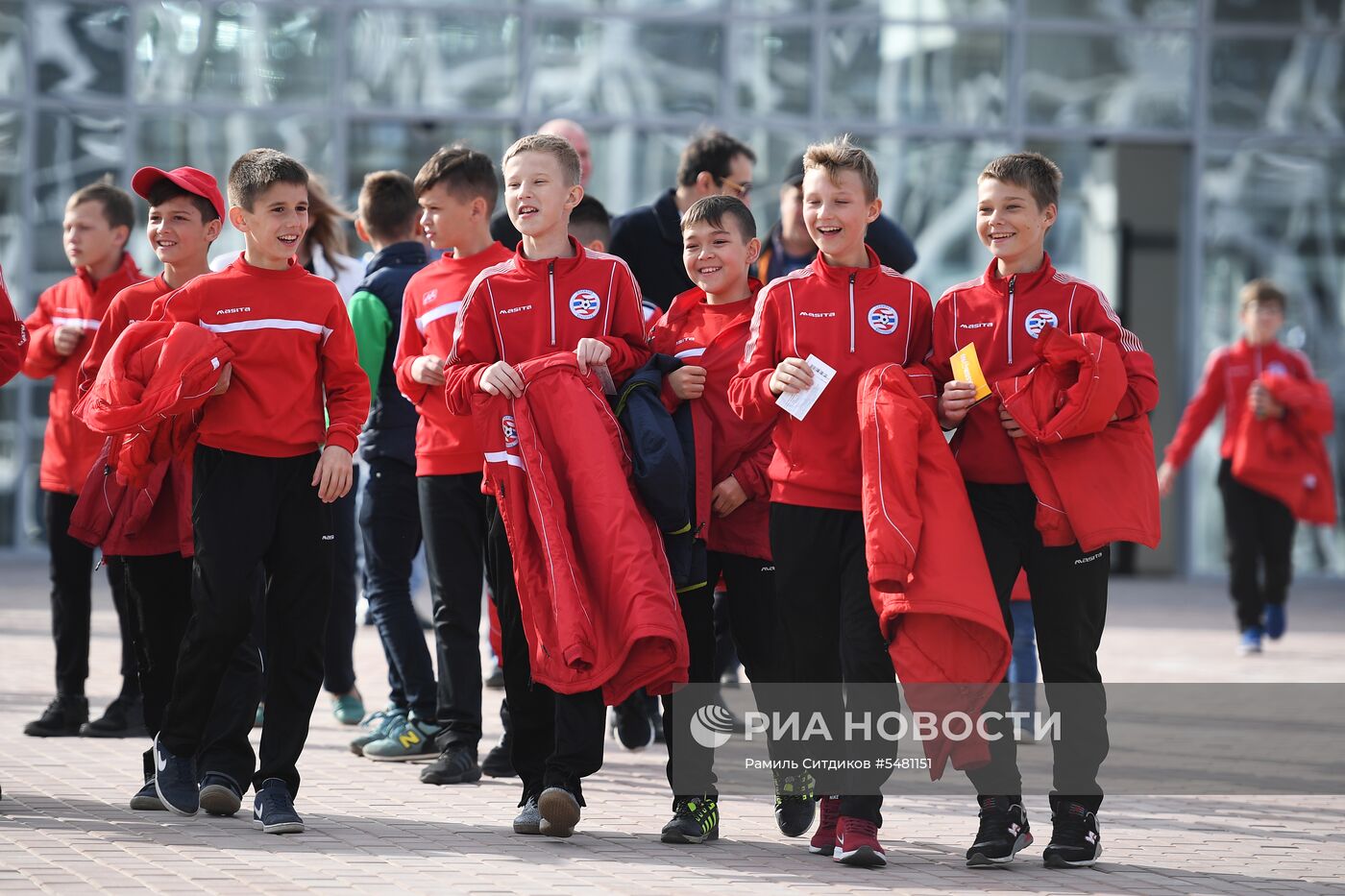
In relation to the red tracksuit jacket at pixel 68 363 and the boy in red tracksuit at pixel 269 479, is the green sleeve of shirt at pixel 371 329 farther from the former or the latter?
the boy in red tracksuit at pixel 269 479

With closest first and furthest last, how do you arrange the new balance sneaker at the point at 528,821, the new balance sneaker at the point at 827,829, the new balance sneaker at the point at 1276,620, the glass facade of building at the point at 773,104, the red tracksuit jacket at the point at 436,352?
the new balance sneaker at the point at 827,829, the new balance sneaker at the point at 528,821, the red tracksuit jacket at the point at 436,352, the new balance sneaker at the point at 1276,620, the glass facade of building at the point at 773,104

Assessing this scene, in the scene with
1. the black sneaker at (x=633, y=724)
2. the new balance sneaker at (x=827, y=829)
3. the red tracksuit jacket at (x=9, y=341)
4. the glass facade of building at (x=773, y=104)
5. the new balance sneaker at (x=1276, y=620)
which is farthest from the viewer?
the glass facade of building at (x=773, y=104)

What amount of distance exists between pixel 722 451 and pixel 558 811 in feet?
3.90

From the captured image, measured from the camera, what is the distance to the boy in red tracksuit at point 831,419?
5332 millimetres

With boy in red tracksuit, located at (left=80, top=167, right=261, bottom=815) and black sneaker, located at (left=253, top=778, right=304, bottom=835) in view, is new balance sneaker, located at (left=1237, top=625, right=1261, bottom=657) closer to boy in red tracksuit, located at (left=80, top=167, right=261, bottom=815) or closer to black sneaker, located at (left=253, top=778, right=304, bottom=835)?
boy in red tracksuit, located at (left=80, top=167, right=261, bottom=815)

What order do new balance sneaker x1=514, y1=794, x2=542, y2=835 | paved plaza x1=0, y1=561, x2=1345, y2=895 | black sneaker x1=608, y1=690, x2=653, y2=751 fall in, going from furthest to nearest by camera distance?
black sneaker x1=608, y1=690, x2=653, y2=751 < new balance sneaker x1=514, y1=794, x2=542, y2=835 < paved plaza x1=0, y1=561, x2=1345, y2=895

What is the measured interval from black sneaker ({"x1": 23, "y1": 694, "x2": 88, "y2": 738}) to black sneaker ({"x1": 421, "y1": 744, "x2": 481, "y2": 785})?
5.35ft

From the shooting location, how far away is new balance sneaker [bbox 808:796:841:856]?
5395mm

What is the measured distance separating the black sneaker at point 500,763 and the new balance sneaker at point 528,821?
3.42 feet

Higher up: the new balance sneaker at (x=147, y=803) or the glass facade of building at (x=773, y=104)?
the glass facade of building at (x=773, y=104)

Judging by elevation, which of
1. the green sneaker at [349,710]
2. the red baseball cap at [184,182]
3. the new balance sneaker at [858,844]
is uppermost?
the red baseball cap at [184,182]

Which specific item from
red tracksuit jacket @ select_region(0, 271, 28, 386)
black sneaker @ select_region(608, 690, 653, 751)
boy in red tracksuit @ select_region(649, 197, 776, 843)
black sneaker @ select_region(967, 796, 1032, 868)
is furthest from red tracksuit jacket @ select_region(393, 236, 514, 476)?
black sneaker @ select_region(967, 796, 1032, 868)

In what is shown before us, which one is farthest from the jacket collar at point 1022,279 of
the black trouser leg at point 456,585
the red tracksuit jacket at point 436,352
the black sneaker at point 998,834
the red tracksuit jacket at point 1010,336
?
the black trouser leg at point 456,585

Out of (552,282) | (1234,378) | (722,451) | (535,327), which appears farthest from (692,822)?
(1234,378)
